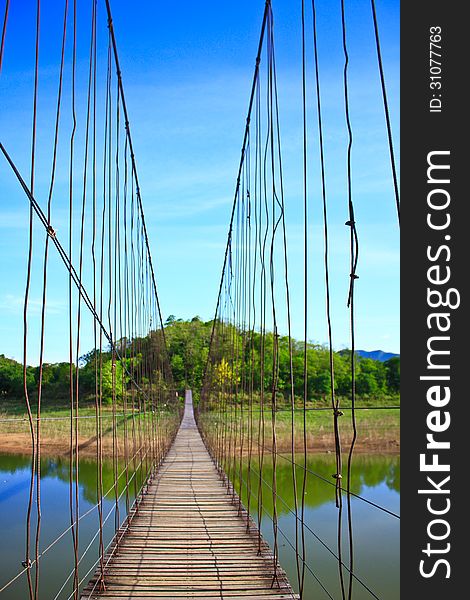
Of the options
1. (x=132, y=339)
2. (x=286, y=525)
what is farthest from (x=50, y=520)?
(x=132, y=339)

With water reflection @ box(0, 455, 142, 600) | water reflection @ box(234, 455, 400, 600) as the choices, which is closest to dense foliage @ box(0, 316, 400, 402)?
water reflection @ box(0, 455, 142, 600)

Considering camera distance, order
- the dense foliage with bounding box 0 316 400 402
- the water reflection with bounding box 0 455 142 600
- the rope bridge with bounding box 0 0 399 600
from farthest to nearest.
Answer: the dense foliage with bounding box 0 316 400 402 → the water reflection with bounding box 0 455 142 600 → the rope bridge with bounding box 0 0 399 600

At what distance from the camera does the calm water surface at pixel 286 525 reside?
5.15 m

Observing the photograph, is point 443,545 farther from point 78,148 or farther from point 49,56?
point 49,56

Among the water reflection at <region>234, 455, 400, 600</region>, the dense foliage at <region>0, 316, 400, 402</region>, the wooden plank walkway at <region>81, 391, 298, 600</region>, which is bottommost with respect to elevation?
the water reflection at <region>234, 455, 400, 600</region>

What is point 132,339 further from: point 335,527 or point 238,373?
point 238,373

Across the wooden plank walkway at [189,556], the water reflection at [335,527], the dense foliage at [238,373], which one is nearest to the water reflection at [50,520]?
the wooden plank walkway at [189,556]

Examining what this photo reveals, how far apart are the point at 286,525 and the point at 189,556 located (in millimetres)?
5043

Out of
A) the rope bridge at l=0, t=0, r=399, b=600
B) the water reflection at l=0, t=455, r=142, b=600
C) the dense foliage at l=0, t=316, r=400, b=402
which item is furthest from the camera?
the dense foliage at l=0, t=316, r=400, b=402

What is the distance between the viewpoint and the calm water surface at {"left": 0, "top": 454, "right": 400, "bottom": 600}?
515 cm

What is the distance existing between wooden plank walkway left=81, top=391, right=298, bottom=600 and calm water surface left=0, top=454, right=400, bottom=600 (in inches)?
14.2

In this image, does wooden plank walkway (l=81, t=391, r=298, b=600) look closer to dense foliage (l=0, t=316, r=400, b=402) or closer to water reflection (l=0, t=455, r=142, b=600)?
water reflection (l=0, t=455, r=142, b=600)

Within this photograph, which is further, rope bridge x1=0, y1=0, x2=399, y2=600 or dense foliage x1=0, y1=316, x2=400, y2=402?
dense foliage x1=0, y1=316, x2=400, y2=402

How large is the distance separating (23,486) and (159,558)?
26.8 ft
